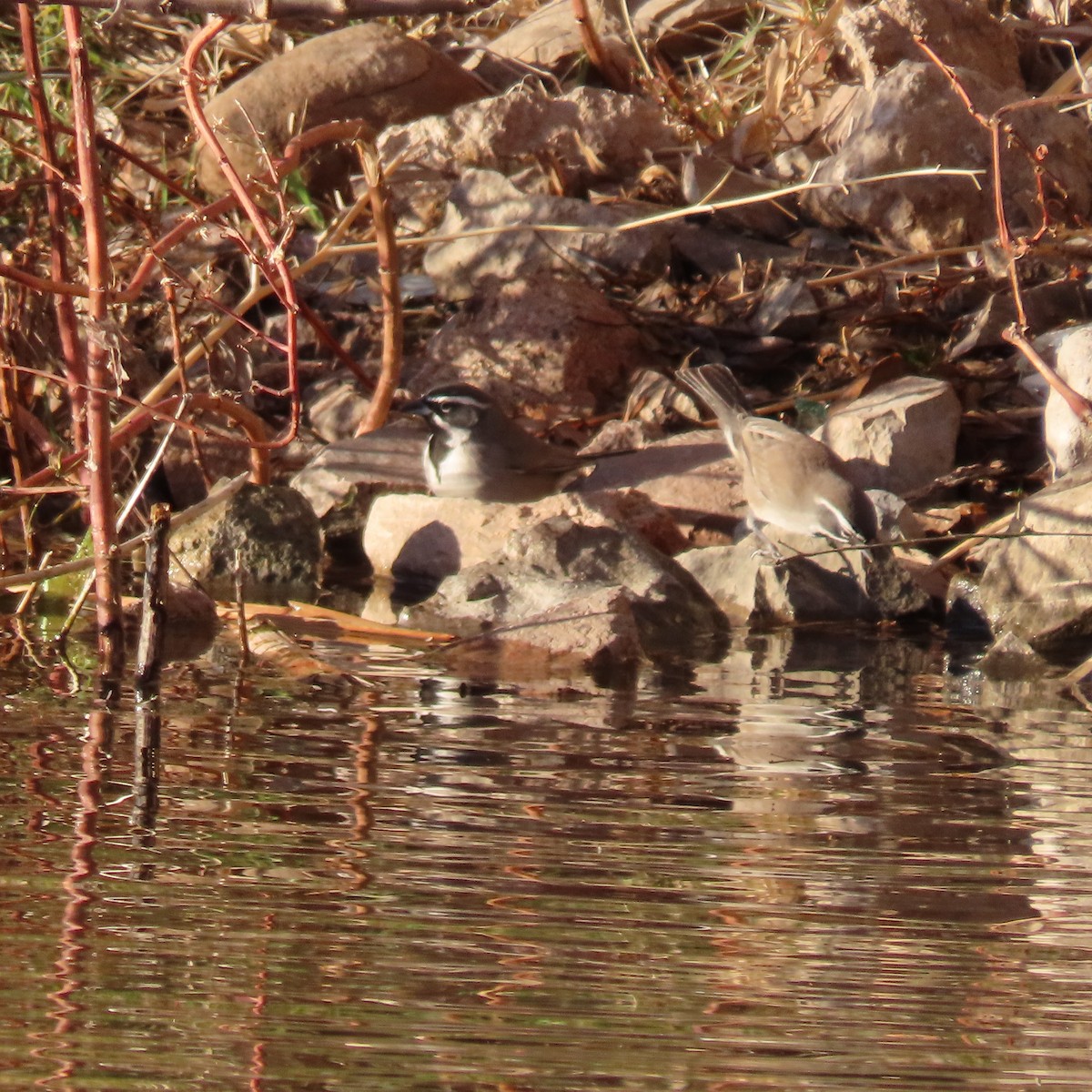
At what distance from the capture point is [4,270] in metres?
4.56

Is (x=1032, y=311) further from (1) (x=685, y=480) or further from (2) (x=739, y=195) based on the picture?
(1) (x=685, y=480)

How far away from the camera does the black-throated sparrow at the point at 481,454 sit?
7191 millimetres

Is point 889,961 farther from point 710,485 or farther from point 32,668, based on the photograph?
point 710,485

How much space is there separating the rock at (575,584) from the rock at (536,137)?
9.79ft

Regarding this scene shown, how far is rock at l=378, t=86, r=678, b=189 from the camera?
28.5ft

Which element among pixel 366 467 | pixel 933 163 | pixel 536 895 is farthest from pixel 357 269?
pixel 536 895

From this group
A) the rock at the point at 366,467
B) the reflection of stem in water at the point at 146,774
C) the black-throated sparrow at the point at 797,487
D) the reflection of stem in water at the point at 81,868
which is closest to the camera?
the reflection of stem in water at the point at 81,868

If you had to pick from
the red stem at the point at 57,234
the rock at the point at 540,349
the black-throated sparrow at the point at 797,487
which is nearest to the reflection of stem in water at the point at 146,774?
the red stem at the point at 57,234

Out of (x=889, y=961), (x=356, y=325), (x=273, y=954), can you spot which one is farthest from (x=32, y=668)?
(x=356, y=325)

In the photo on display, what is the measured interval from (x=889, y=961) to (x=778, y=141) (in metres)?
6.89

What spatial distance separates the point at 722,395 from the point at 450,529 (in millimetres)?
1143

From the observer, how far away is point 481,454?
722 centimetres

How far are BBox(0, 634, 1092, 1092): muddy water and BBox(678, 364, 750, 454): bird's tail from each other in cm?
248

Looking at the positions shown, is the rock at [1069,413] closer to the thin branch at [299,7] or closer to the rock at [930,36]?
the rock at [930,36]
